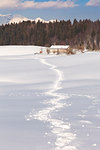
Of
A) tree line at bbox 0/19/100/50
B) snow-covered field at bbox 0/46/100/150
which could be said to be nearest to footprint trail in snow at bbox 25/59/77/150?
snow-covered field at bbox 0/46/100/150

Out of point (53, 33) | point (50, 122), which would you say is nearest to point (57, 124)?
point (50, 122)

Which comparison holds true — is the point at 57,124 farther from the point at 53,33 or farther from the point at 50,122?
the point at 53,33

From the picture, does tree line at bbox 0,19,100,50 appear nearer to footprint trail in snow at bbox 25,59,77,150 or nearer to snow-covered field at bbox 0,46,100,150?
snow-covered field at bbox 0,46,100,150

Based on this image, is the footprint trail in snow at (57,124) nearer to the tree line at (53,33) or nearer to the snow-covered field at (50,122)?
the snow-covered field at (50,122)

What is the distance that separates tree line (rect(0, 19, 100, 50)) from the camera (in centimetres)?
11550

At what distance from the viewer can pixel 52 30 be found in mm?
123625

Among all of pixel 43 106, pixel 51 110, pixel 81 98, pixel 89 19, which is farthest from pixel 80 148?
pixel 89 19

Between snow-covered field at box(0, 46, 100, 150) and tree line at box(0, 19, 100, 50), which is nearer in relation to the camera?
snow-covered field at box(0, 46, 100, 150)

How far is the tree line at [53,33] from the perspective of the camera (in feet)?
379

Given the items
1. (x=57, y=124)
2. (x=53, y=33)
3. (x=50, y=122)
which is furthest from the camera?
(x=53, y=33)

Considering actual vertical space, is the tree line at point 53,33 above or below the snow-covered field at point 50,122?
above

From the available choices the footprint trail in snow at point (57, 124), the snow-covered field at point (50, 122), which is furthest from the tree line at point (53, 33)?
the footprint trail in snow at point (57, 124)

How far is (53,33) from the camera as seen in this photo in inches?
4847

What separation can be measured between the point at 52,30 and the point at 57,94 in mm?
114842
